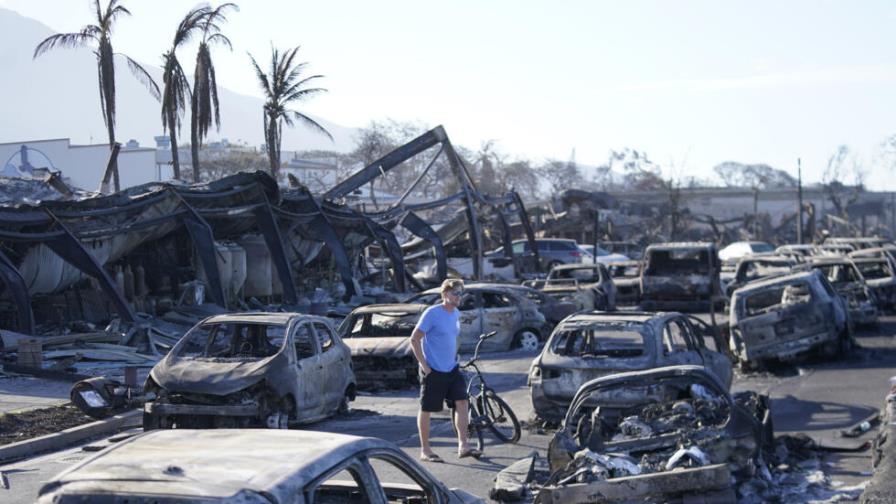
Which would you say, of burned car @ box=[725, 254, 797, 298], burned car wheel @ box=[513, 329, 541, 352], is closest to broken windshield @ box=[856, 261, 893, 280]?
burned car @ box=[725, 254, 797, 298]

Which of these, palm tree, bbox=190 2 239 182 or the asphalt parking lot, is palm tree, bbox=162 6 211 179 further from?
the asphalt parking lot

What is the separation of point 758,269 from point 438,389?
2214 cm

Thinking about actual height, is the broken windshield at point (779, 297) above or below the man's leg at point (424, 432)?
above

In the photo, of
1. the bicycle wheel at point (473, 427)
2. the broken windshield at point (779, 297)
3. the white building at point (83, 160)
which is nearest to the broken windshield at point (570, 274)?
the broken windshield at point (779, 297)

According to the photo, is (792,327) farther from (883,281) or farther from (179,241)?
(179,241)

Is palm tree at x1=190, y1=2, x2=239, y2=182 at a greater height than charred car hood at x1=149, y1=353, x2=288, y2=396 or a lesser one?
greater

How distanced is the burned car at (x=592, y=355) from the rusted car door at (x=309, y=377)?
2540mm

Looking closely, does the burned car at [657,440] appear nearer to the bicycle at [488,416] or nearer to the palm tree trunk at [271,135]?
the bicycle at [488,416]

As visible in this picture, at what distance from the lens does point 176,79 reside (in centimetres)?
3198

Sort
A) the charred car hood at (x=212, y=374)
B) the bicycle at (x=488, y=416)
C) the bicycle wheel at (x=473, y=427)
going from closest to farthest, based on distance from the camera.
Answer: the bicycle wheel at (x=473, y=427), the bicycle at (x=488, y=416), the charred car hood at (x=212, y=374)

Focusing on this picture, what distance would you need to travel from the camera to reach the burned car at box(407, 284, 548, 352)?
21.7 metres

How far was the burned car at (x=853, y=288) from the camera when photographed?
22.5 m

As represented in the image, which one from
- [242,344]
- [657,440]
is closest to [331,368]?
[242,344]

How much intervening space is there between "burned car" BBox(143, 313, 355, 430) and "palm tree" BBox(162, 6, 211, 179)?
62.4ft
